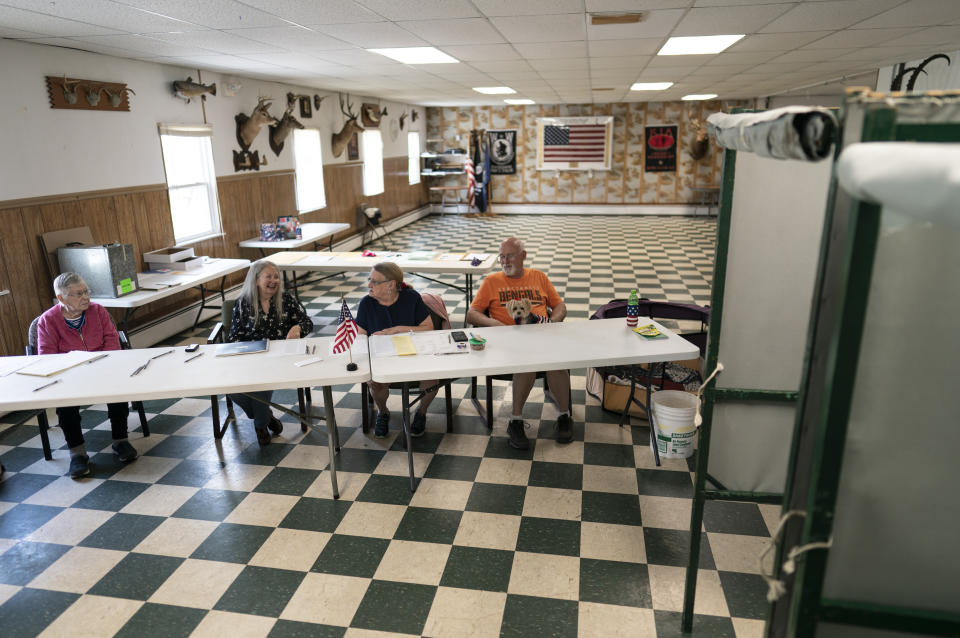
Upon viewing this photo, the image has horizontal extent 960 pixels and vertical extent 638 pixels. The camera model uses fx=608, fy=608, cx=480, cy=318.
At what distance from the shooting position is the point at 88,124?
5.54m

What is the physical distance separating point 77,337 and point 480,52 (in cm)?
444

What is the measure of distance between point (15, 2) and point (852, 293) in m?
4.58

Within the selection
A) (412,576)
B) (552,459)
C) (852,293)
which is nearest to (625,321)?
(552,459)

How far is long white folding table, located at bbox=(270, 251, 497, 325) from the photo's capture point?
252 inches

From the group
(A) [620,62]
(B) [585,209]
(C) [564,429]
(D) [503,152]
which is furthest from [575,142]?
(C) [564,429]

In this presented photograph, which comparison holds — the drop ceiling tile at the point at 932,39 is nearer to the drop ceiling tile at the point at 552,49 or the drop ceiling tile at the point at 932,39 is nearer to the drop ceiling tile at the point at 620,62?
the drop ceiling tile at the point at 620,62

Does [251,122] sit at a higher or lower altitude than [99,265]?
higher

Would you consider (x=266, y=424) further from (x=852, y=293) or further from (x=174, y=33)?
→ (x=852, y=293)

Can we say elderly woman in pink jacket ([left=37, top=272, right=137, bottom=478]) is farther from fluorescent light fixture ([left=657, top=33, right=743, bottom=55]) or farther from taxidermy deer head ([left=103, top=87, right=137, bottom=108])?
fluorescent light fixture ([left=657, top=33, right=743, bottom=55])

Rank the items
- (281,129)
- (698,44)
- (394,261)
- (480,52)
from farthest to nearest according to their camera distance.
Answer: (281,129) → (394,261) → (480,52) → (698,44)

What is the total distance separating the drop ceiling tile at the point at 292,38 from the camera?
15.6 feet

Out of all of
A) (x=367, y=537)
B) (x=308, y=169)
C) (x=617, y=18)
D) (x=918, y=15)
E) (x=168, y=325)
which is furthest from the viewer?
(x=308, y=169)

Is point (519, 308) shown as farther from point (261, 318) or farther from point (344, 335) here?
point (261, 318)

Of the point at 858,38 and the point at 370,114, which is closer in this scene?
the point at 858,38
